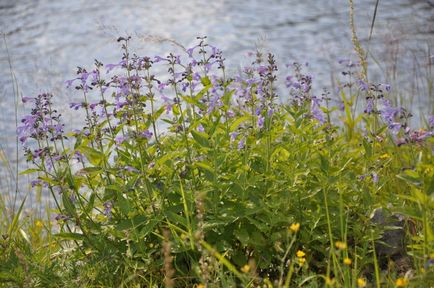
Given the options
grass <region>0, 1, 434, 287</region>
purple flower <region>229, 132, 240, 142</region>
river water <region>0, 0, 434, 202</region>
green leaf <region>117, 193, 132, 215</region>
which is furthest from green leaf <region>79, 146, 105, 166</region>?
river water <region>0, 0, 434, 202</region>

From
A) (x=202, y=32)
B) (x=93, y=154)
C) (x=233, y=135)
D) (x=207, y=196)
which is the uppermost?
(x=93, y=154)

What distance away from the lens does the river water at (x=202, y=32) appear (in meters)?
7.42

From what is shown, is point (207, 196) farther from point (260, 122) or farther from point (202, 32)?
point (202, 32)

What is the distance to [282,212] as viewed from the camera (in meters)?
2.86

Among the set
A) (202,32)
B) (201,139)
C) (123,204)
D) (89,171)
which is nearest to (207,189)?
(201,139)

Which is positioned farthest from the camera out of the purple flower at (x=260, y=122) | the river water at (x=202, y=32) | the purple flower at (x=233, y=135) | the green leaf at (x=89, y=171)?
the river water at (x=202, y=32)

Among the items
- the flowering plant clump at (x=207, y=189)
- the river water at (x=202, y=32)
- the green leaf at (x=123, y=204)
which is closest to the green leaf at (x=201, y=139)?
the flowering plant clump at (x=207, y=189)

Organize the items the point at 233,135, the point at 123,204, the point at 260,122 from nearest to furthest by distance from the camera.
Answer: the point at 123,204
the point at 260,122
the point at 233,135

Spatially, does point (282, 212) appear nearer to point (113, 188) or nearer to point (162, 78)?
point (113, 188)

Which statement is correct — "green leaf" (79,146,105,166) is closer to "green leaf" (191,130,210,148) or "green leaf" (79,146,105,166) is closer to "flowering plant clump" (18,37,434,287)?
"flowering plant clump" (18,37,434,287)

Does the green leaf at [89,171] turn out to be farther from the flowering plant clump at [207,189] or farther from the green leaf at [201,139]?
the green leaf at [201,139]

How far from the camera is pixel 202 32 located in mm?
9500

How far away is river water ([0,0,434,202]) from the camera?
742 cm

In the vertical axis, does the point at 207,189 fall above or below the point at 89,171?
below
